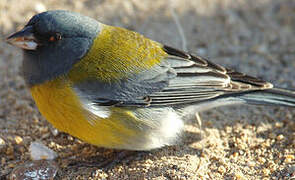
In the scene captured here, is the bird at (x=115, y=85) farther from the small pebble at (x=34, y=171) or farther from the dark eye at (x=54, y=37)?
the small pebble at (x=34, y=171)

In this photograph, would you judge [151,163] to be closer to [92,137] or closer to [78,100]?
[92,137]

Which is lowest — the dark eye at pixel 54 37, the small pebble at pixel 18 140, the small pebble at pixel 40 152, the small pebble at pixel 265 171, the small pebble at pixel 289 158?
the small pebble at pixel 18 140

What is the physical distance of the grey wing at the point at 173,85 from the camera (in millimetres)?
3982

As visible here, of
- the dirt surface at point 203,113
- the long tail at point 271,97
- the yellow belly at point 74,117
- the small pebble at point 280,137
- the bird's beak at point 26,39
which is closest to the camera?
the yellow belly at point 74,117

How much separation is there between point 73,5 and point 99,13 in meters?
0.40

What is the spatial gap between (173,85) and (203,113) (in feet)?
3.59

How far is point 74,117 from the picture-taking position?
387 centimetres

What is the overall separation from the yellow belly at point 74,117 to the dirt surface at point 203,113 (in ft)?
1.23

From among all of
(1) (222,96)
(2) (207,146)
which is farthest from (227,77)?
(2) (207,146)

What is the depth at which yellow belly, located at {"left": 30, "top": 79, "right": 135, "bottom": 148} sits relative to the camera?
3869mm

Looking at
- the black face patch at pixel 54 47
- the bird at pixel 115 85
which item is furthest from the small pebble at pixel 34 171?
the black face patch at pixel 54 47

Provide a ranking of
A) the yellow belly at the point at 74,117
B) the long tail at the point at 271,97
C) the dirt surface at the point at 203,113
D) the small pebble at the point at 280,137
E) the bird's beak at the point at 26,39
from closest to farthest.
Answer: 1. the yellow belly at the point at 74,117
2. the bird's beak at the point at 26,39
3. the dirt surface at the point at 203,113
4. the long tail at the point at 271,97
5. the small pebble at the point at 280,137

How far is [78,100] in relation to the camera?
12.7 feet

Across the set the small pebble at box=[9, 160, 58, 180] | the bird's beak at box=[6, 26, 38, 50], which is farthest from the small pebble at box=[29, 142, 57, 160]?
the bird's beak at box=[6, 26, 38, 50]
